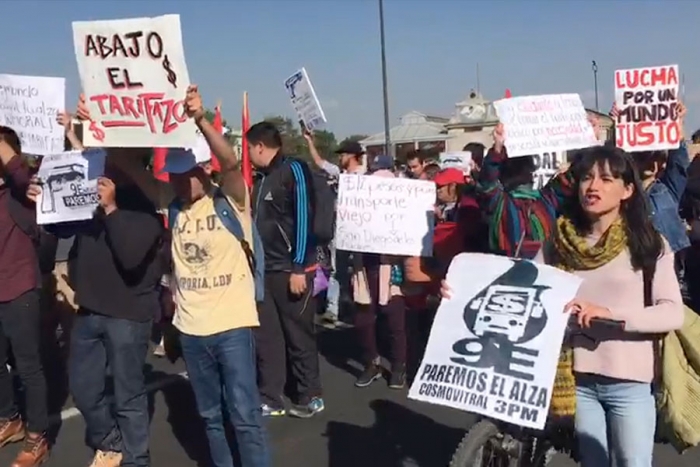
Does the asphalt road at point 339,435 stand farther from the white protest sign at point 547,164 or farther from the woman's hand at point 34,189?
the white protest sign at point 547,164

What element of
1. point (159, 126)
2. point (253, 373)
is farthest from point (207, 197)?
point (253, 373)

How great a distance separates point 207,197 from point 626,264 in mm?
2031

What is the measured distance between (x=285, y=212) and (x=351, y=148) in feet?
8.72

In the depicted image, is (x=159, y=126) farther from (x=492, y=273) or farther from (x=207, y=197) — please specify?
(x=492, y=273)

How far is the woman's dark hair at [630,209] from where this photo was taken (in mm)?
3250

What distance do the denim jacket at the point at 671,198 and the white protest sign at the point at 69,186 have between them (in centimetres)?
305

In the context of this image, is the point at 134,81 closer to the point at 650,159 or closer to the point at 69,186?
the point at 69,186

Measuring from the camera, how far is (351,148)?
337 inches

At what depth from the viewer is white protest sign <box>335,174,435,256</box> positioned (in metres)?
6.77

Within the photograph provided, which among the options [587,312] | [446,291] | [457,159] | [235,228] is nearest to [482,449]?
[446,291]

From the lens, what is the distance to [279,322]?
620 cm

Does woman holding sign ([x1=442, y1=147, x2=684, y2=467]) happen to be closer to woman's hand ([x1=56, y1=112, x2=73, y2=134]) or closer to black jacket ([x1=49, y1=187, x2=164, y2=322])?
black jacket ([x1=49, y1=187, x2=164, y2=322])

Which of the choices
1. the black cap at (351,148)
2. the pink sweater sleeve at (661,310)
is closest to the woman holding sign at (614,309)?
the pink sweater sleeve at (661,310)

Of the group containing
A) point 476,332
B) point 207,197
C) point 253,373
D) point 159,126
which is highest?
point 159,126
